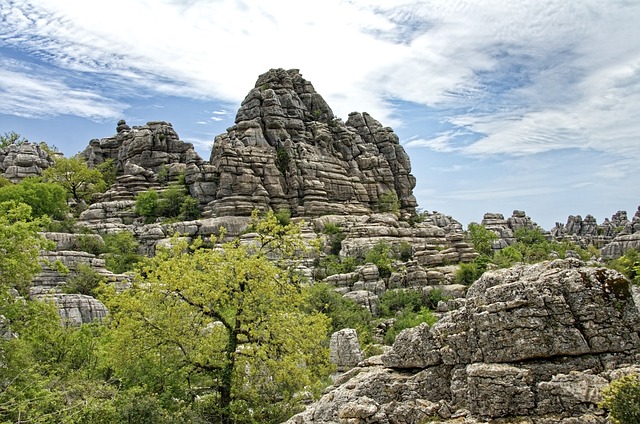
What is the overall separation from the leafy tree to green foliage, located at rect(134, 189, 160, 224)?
12.3m

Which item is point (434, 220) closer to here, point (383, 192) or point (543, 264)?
point (383, 192)

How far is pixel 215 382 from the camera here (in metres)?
16.2

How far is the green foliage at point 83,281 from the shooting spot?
39.5 m

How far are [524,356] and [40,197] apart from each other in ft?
200

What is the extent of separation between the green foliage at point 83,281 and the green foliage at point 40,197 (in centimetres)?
1646

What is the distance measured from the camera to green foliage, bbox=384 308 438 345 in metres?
37.6

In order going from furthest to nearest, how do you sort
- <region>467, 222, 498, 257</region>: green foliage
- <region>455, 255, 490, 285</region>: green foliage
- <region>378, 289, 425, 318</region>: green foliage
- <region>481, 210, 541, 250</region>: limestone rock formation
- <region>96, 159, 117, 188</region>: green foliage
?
<region>481, 210, 541, 250</region>: limestone rock formation, <region>96, 159, 117, 188</region>: green foliage, <region>467, 222, 498, 257</region>: green foliage, <region>455, 255, 490, 285</region>: green foliage, <region>378, 289, 425, 318</region>: green foliage

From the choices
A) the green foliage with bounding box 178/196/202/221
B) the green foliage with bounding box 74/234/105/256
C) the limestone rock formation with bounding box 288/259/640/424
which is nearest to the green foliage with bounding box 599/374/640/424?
the limestone rock formation with bounding box 288/259/640/424

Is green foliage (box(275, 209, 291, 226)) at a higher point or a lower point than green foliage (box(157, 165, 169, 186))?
lower

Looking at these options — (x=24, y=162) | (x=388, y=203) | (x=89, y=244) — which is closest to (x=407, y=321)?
(x=89, y=244)

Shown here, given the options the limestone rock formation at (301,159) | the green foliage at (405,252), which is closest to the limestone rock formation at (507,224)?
the limestone rock formation at (301,159)

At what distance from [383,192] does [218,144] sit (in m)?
26.4

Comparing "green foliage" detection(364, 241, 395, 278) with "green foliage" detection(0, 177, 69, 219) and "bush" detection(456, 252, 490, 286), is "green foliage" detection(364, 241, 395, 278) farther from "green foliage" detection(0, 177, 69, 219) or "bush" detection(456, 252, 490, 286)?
"green foliage" detection(0, 177, 69, 219)

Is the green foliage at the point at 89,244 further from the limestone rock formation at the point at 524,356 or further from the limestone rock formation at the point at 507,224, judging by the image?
the limestone rock formation at the point at 507,224
